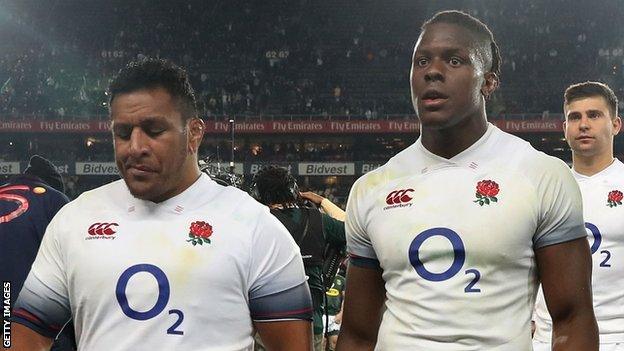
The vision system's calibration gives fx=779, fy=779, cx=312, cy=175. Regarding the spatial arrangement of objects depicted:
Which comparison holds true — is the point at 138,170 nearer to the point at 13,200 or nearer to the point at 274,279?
the point at 274,279

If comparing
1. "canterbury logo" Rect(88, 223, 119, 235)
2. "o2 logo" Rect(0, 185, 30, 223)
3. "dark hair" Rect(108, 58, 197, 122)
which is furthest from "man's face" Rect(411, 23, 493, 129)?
"o2 logo" Rect(0, 185, 30, 223)

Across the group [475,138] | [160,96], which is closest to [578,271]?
[475,138]

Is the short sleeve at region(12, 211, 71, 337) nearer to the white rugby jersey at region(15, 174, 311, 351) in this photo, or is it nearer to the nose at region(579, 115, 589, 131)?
the white rugby jersey at region(15, 174, 311, 351)

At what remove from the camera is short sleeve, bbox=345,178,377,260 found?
245cm

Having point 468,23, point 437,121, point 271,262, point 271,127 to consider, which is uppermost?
point 468,23

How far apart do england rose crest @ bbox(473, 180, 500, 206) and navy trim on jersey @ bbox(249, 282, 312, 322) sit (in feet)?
1.95

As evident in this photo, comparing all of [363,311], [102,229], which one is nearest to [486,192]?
[363,311]

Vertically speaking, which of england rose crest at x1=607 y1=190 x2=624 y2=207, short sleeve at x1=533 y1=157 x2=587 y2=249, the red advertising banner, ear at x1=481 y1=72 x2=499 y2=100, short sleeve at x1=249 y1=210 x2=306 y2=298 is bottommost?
the red advertising banner

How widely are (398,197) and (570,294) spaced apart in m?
0.56

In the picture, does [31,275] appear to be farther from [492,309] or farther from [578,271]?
[578,271]

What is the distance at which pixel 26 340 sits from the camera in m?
2.20

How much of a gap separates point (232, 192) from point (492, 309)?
0.84 metres

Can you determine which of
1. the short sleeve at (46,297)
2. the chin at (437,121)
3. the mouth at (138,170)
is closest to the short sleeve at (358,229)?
the chin at (437,121)

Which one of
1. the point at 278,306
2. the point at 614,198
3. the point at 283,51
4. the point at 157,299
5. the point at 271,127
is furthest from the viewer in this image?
the point at 283,51
